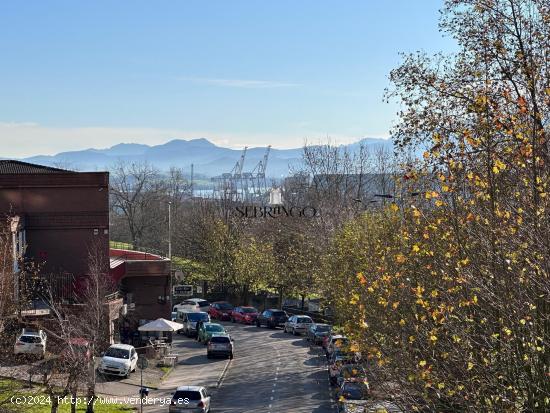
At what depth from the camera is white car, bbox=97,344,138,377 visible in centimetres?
3243

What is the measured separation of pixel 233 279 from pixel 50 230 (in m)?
29.6

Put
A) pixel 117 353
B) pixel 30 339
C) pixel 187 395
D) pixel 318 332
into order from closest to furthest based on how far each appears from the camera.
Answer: pixel 187 395, pixel 30 339, pixel 117 353, pixel 318 332

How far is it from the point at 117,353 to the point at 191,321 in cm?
1792

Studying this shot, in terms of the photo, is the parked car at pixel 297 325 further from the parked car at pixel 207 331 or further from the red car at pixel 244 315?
the parked car at pixel 207 331

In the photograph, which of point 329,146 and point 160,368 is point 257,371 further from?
point 329,146

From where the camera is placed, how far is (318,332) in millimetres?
44531

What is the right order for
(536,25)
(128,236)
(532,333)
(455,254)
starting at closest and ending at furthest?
(532,333) → (455,254) → (536,25) → (128,236)

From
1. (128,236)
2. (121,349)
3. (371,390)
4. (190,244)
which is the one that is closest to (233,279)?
(190,244)

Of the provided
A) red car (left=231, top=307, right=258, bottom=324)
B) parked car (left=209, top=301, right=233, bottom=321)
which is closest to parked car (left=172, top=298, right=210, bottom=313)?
parked car (left=209, top=301, right=233, bottom=321)

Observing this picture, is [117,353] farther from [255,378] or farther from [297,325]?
[297,325]

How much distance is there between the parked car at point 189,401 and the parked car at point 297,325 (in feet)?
78.8

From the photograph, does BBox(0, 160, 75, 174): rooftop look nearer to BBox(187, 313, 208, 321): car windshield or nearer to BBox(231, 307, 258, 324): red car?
BBox(187, 313, 208, 321): car windshield

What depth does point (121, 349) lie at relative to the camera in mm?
33594

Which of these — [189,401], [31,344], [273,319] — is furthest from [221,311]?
[189,401]
